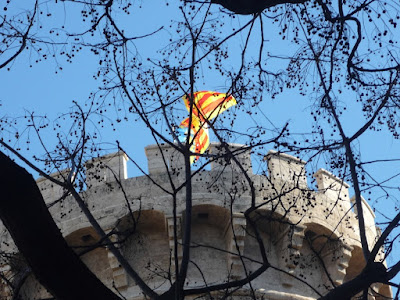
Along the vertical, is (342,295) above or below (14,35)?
below

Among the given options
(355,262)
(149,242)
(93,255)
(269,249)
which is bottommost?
(355,262)

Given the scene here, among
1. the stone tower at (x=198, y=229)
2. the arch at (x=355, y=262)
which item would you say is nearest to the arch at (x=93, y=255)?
the stone tower at (x=198, y=229)

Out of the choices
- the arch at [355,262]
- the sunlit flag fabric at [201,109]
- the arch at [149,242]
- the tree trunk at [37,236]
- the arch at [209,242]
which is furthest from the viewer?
the arch at [355,262]

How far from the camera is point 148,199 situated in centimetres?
1616

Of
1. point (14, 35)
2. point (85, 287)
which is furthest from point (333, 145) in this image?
point (85, 287)

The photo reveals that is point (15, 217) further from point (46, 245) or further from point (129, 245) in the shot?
point (129, 245)

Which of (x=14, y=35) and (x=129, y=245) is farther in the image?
(x=129, y=245)

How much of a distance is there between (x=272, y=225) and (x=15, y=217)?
1137 cm

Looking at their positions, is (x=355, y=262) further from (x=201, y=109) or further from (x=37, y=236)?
(x=37, y=236)

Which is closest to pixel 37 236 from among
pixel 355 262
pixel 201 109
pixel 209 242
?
pixel 201 109

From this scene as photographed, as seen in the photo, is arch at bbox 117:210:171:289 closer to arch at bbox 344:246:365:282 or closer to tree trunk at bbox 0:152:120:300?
arch at bbox 344:246:365:282

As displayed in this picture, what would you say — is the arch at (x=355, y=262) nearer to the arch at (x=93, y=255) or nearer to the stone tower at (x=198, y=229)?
the stone tower at (x=198, y=229)

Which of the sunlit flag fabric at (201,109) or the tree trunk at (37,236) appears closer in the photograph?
the tree trunk at (37,236)

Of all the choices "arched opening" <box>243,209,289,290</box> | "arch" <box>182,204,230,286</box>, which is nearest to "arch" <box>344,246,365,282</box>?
"arched opening" <box>243,209,289,290</box>
